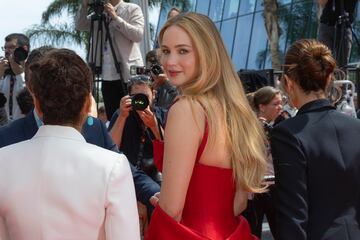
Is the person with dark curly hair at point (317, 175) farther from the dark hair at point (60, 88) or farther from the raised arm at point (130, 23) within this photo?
the raised arm at point (130, 23)

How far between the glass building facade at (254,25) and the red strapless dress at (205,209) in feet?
60.5

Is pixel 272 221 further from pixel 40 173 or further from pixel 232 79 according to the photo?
pixel 40 173

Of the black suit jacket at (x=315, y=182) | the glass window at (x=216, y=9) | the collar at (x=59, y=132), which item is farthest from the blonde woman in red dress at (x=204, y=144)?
the glass window at (x=216, y=9)

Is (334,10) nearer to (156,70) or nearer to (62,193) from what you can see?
(156,70)

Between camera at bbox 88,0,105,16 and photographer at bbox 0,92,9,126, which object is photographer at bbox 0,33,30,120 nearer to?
photographer at bbox 0,92,9,126

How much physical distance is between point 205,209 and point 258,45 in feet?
78.6

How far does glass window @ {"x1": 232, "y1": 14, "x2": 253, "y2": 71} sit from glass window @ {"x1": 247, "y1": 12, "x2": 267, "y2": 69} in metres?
0.43

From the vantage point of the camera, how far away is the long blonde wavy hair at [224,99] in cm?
261

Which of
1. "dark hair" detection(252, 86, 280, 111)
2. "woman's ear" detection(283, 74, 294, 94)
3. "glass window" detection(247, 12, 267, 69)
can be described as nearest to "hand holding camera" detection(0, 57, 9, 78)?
"dark hair" detection(252, 86, 280, 111)

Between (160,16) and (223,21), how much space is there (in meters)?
5.25

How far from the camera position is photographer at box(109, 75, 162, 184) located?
13.3ft

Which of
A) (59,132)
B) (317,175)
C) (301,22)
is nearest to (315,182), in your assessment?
(317,175)

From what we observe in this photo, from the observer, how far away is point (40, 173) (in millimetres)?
2123

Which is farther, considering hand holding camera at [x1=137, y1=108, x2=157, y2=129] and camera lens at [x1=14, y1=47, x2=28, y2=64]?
camera lens at [x1=14, y1=47, x2=28, y2=64]
